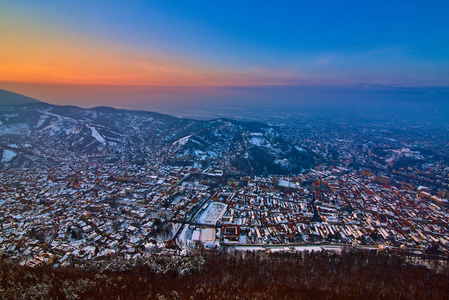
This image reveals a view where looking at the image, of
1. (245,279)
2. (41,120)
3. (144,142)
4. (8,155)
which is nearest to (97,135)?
(144,142)

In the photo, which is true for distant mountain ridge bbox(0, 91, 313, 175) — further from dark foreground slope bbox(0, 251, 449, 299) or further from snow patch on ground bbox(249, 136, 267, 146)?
dark foreground slope bbox(0, 251, 449, 299)

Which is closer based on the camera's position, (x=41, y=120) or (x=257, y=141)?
(x=257, y=141)

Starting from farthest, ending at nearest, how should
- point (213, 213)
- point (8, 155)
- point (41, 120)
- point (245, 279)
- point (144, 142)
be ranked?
point (41, 120) < point (144, 142) < point (8, 155) < point (213, 213) < point (245, 279)

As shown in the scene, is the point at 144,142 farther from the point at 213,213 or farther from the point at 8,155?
the point at 213,213

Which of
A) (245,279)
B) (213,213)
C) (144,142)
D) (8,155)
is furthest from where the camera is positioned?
(144,142)

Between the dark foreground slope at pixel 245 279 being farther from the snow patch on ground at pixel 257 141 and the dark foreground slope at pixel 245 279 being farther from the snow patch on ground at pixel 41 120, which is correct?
the snow patch on ground at pixel 41 120

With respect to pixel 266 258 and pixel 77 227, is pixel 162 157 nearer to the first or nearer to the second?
pixel 77 227

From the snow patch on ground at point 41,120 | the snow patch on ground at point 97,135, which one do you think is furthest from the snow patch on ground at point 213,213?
the snow patch on ground at point 41,120

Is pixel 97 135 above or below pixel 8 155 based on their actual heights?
above
